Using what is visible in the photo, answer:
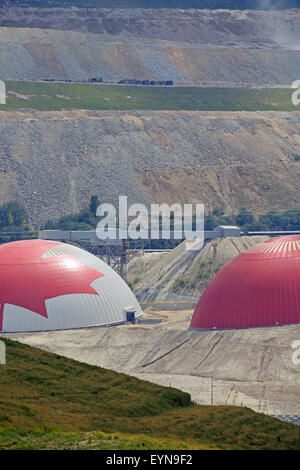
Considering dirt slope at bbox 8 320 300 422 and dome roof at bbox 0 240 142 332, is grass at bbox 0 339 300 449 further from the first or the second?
dome roof at bbox 0 240 142 332

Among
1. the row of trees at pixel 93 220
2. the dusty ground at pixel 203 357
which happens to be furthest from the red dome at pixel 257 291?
the row of trees at pixel 93 220

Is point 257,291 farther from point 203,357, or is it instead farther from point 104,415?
point 104,415

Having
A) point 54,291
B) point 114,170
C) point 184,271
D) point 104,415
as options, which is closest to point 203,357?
point 54,291

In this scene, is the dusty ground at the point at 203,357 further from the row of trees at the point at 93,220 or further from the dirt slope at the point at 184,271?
the row of trees at the point at 93,220

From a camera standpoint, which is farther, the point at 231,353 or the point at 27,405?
the point at 231,353

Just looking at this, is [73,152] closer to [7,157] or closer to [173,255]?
[7,157]
